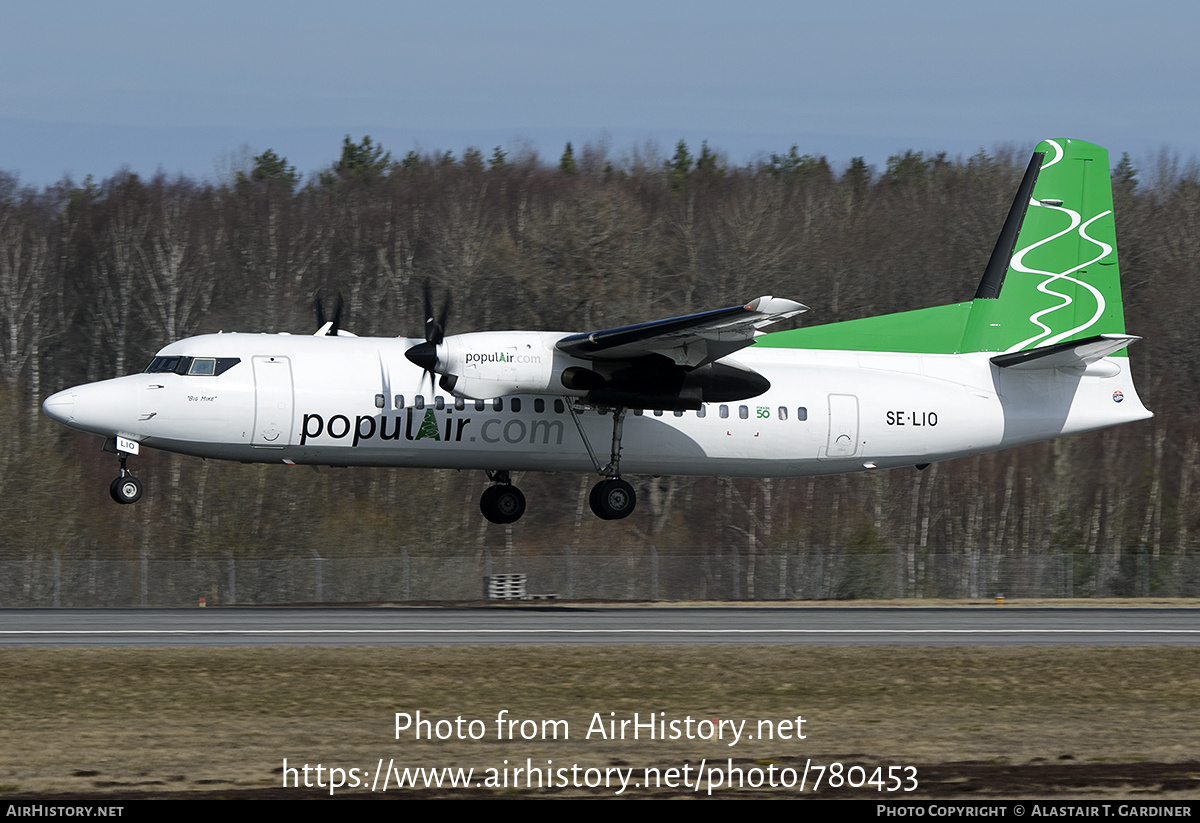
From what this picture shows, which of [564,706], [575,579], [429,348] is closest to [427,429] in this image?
[429,348]

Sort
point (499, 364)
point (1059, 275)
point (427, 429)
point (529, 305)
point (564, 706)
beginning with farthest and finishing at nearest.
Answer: point (529, 305) → point (1059, 275) → point (427, 429) → point (499, 364) → point (564, 706)

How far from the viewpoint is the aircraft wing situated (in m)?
21.7

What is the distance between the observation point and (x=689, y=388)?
23766mm

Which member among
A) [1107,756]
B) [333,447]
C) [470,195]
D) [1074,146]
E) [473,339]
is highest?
[470,195]

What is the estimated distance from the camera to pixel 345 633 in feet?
72.9

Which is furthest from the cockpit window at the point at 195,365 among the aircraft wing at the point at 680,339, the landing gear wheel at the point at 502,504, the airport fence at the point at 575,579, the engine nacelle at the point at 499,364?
the airport fence at the point at 575,579

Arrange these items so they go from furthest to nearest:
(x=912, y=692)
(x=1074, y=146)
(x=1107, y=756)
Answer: (x=1074, y=146) < (x=912, y=692) < (x=1107, y=756)

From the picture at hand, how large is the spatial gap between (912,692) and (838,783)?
5.70 m

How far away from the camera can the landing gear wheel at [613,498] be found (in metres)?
24.6

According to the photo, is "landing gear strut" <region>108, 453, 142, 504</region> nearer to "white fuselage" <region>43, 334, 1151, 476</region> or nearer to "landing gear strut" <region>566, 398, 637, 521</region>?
"white fuselage" <region>43, 334, 1151, 476</region>

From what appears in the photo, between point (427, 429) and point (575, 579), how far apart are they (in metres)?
15.5

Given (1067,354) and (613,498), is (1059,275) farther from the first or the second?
(613,498)
